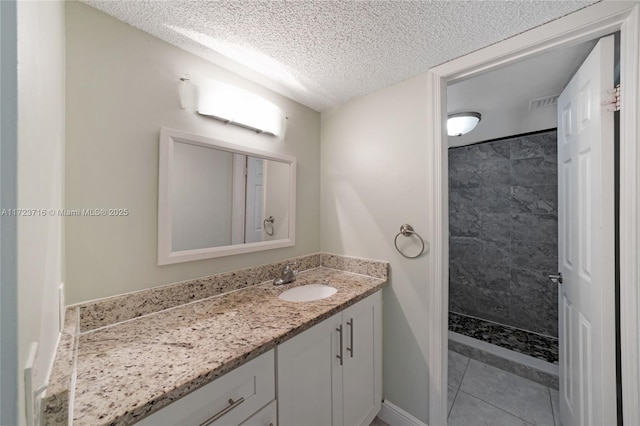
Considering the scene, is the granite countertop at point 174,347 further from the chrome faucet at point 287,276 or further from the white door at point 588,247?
the white door at point 588,247

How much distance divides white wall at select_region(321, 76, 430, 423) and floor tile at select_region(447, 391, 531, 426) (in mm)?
371

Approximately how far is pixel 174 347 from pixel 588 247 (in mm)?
1780

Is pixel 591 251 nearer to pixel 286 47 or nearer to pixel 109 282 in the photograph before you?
pixel 286 47

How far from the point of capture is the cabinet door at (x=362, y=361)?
1.25 meters

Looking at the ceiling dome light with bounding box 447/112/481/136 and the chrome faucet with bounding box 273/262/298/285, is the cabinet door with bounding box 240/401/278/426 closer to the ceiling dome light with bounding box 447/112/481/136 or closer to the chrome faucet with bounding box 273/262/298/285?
the chrome faucet with bounding box 273/262/298/285

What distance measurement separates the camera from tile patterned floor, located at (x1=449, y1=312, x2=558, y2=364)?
2.11 meters

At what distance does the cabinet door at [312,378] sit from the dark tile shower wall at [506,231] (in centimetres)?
221

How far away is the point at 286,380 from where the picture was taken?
0.94 metres

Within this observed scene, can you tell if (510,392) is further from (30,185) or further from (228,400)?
(30,185)

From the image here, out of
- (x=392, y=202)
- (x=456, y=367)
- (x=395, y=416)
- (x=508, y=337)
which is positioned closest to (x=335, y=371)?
(x=395, y=416)

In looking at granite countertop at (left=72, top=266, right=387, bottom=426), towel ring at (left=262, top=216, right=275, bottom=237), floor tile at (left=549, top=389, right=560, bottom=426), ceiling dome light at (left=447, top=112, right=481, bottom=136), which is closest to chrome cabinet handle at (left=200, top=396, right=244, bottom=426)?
granite countertop at (left=72, top=266, right=387, bottom=426)

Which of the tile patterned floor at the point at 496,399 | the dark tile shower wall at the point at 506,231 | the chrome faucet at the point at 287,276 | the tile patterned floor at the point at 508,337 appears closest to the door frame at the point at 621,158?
the tile patterned floor at the point at 496,399

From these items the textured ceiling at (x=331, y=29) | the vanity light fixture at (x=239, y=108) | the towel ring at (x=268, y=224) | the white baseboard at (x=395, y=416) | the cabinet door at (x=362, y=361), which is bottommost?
the white baseboard at (x=395, y=416)

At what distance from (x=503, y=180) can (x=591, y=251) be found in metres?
1.68
